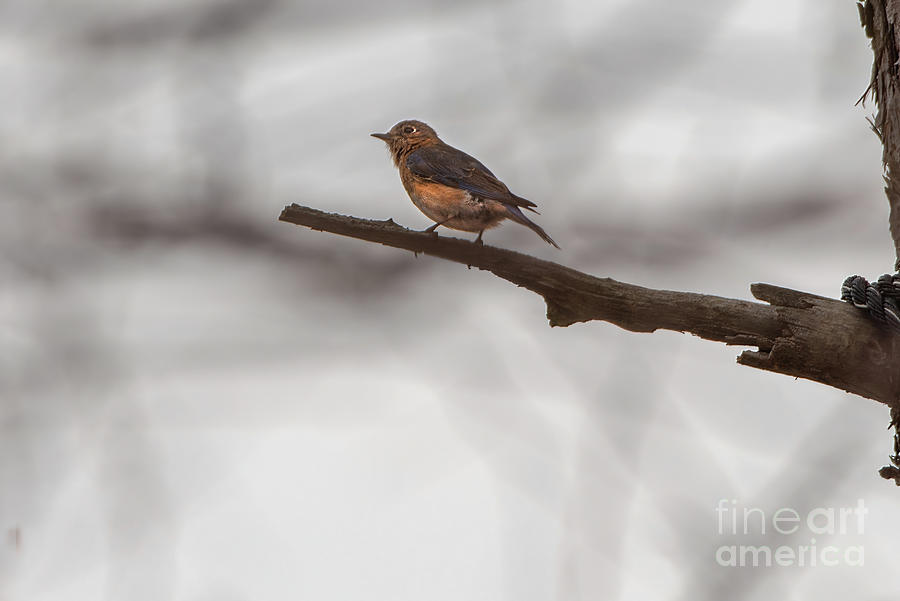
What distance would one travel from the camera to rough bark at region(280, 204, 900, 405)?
274cm

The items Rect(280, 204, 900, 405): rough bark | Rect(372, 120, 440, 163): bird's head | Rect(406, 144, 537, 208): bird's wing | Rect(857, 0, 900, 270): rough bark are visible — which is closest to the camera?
Rect(280, 204, 900, 405): rough bark

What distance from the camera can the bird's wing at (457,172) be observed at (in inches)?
221

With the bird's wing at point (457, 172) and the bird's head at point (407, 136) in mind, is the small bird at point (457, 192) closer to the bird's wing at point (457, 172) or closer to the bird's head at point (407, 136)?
the bird's wing at point (457, 172)

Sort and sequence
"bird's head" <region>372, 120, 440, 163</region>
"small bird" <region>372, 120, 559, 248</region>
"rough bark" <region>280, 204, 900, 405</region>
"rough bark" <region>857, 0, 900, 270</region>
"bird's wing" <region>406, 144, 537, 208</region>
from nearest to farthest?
"rough bark" <region>280, 204, 900, 405</region> < "rough bark" <region>857, 0, 900, 270</region> < "small bird" <region>372, 120, 559, 248</region> < "bird's wing" <region>406, 144, 537, 208</region> < "bird's head" <region>372, 120, 440, 163</region>

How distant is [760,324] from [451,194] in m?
3.21

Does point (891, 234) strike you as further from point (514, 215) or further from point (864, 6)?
point (514, 215)

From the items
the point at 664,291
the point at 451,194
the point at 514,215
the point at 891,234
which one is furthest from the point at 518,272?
the point at 451,194

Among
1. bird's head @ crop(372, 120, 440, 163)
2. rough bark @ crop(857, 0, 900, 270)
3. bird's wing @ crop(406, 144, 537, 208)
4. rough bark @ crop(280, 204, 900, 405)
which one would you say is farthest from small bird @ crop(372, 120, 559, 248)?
rough bark @ crop(280, 204, 900, 405)

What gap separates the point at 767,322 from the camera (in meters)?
2.76

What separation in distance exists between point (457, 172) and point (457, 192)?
31 cm

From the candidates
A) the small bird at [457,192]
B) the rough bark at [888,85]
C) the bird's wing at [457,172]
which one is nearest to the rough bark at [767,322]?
the rough bark at [888,85]

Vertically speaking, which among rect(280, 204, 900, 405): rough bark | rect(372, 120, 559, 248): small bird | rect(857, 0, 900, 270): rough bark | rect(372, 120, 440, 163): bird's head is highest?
rect(372, 120, 440, 163): bird's head

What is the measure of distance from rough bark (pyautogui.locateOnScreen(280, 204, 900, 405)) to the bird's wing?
95.2 inches

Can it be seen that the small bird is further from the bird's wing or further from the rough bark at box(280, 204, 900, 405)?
the rough bark at box(280, 204, 900, 405)
